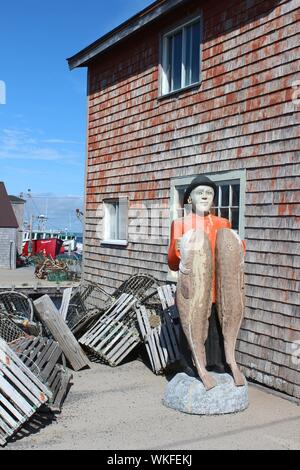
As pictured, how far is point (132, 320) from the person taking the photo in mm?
8578

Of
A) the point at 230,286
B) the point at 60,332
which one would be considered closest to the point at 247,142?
the point at 230,286

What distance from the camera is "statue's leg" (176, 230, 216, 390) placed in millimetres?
5969

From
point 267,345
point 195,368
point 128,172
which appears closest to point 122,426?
point 195,368

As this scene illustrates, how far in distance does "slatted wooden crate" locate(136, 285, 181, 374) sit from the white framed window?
2.74m

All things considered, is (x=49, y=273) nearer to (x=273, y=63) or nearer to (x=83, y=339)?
(x=83, y=339)

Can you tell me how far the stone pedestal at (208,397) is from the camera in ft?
19.2

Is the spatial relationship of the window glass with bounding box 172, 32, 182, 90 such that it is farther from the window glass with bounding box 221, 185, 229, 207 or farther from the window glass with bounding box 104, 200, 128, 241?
the window glass with bounding box 104, 200, 128, 241

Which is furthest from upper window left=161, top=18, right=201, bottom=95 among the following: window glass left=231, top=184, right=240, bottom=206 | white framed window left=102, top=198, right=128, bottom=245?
white framed window left=102, top=198, right=128, bottom=245

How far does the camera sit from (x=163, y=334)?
25.6 feet

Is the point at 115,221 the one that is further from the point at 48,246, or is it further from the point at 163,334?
the point at 48,246

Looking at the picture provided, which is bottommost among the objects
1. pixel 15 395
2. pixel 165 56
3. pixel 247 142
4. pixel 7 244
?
pixel 15 395

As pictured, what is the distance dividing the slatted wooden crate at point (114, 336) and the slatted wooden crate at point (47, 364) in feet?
4.13

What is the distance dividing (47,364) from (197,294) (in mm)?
1962

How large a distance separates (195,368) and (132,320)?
2.58 meters
